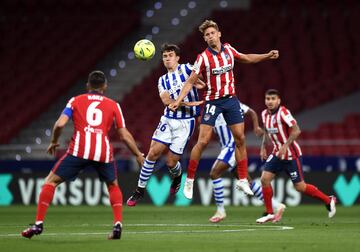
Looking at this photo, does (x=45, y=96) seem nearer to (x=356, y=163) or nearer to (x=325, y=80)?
(x=325, y=80)

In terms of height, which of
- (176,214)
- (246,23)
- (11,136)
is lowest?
(176,214)

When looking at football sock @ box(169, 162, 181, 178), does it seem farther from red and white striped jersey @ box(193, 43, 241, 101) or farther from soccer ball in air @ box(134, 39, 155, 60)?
soccer ball in air @ box(134, 39, 155, 60)

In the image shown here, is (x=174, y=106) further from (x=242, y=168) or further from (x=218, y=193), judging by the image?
(x=218, y=193)

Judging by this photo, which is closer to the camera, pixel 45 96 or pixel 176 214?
pixel 176 214

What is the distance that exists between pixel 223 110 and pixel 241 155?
85 cm

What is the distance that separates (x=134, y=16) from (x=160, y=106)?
18.9 feet

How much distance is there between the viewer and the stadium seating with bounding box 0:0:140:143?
27734 millimetres

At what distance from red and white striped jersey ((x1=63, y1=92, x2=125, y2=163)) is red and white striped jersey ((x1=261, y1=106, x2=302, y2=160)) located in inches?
194

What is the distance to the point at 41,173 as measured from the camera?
2173 cm

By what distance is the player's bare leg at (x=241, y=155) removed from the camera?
13430 millimetres

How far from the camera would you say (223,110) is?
1331cm

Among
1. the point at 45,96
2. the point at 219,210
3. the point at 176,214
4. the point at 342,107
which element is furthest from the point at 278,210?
the point at 45,96

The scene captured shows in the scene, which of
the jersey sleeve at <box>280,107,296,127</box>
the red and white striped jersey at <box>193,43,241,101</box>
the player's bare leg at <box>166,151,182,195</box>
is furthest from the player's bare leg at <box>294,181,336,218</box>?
the red and white striped jersey at <box>193,43,241,101</box>

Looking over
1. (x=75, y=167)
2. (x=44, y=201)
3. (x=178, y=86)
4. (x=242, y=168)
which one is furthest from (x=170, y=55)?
(x=44, y=201)
